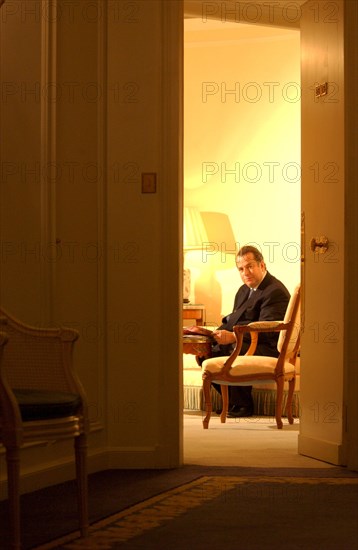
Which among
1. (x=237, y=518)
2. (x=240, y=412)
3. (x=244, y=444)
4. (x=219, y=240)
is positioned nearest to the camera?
(x=237, y=518)

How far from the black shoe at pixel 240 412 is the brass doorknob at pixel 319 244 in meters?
2.22

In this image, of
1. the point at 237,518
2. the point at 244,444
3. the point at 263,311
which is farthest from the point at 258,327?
the point at 237,518

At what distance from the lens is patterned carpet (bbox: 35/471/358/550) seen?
9.64 ft

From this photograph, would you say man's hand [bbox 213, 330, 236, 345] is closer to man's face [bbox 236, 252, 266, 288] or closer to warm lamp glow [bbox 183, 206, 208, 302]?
man's face [bbox 236, 252, 266, 288]

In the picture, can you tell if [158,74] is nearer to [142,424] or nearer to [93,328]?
[93,328]

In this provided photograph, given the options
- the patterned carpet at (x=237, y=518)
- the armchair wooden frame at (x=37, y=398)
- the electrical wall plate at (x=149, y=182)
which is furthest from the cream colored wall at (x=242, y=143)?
the armchair wooden frame at (x=37, y=398)

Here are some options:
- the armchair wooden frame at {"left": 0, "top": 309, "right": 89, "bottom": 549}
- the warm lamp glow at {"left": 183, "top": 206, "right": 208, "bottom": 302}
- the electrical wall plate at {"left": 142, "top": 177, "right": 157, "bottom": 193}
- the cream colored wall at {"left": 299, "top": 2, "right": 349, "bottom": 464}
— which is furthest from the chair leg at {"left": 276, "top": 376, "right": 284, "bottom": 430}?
the armchair wooden frame at {"left": 0, "top": 309, "right": 89, "bottom": 549}

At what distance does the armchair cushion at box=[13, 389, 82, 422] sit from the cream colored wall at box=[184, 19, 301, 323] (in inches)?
210

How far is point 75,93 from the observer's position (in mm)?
4391

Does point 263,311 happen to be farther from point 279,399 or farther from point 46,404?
point 46,404

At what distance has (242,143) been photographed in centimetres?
860

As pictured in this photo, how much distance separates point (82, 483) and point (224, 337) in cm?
376

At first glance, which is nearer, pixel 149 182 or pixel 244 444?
pixel 149 182

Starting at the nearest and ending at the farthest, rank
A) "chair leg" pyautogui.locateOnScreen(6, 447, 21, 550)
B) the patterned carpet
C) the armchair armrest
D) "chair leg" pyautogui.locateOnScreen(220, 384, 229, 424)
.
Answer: "chair leg" pyautogui.locateOnScreen(6, 447, 21, 550) → the patterned carpet → the armchair armrest → "chair leg" pyautogui.locateOnScreen(220, 384, 229, 424)
